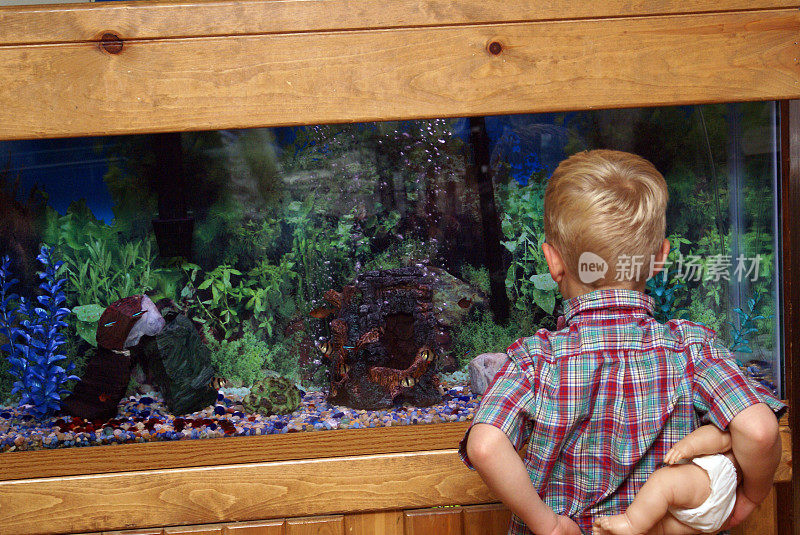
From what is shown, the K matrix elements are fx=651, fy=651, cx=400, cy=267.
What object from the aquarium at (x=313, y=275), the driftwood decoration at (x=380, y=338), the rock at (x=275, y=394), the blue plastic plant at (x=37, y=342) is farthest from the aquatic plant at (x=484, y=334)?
the blue plastic plant at (x=37, y=342)

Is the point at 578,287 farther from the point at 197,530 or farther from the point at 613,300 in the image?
the point at 197,530

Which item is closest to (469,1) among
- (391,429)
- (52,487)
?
(391,429)

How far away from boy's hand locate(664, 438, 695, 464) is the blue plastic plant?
73.3 inches

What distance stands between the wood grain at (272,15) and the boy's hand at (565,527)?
1.33 metres

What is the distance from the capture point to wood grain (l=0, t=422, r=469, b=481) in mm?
2092

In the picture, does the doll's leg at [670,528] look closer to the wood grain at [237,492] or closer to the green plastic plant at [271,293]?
the wood grain at [237,492]

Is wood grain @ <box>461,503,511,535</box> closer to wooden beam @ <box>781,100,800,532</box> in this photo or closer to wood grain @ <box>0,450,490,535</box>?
wood grain @ <box>0,450,490,535</box>

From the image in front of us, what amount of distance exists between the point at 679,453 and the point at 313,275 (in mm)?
1319

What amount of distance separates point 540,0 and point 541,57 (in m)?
0.16

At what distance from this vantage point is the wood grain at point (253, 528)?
2.09m

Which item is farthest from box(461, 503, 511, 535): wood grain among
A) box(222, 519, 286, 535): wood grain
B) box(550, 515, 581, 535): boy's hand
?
box(550, 515, 581, 535): boy's hand

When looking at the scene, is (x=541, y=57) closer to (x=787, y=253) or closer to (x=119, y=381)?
(x=787, y=253)

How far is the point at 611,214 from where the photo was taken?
1.26 m

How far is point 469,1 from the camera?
1.84 meters
